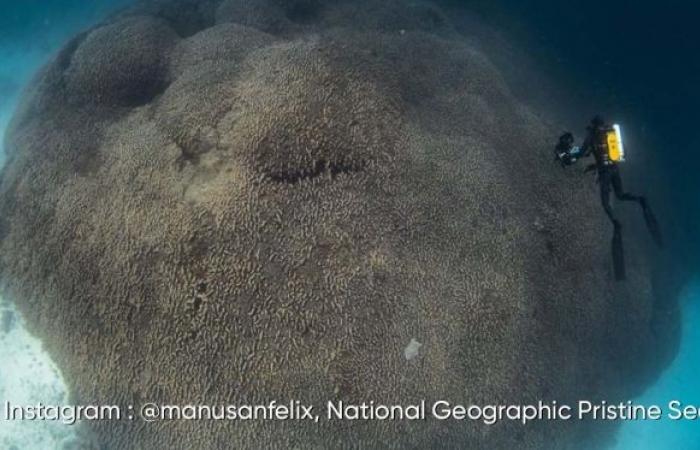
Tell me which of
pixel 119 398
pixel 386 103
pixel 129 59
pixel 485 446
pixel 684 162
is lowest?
pixel 684 162

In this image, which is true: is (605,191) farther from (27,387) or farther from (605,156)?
(27,387)

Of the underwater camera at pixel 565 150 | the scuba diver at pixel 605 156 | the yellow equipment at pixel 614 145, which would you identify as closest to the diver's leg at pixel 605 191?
the scuba diver at pixel 605 156

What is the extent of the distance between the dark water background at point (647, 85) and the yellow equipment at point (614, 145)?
14.6ft

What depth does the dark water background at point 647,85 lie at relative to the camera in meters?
10.5

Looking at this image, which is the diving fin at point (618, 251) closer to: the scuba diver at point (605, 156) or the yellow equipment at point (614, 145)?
the scuba diver at point (605, 156)

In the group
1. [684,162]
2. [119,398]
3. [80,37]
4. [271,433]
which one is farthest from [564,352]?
[80,37]

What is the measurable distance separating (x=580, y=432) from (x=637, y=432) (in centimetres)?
507

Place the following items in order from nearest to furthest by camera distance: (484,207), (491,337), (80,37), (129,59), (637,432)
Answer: (491,337) → (484,207) → (129,59) → (80,37) → (637,432)

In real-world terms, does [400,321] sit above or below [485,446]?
above

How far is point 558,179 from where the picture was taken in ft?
21.6

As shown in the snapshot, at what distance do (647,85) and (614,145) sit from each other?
6.75 metres

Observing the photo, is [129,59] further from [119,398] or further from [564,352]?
[564,352]

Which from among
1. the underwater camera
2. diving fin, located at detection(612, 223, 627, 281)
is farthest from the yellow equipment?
diving fin, located at detection(612, 223, 627, 281)

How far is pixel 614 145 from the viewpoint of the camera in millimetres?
5953
